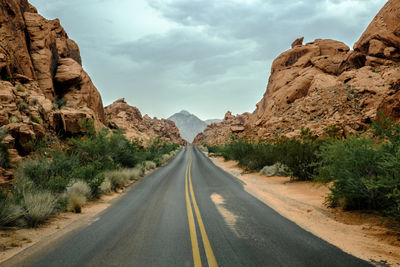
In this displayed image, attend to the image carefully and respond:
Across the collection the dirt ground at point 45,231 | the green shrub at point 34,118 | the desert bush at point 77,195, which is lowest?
the dirt ground at point 45,231

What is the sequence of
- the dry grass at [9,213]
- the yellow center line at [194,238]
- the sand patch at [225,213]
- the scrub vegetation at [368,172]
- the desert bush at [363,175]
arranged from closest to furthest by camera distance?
the yellow center line at [194,238], the scrub vegetation at [368,172], the dry grass at [9,213], the desert bush at [363,175], the sand patch at [225,213]

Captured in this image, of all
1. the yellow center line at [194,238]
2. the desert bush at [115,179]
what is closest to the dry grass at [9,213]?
the yellow center line at [194,238]

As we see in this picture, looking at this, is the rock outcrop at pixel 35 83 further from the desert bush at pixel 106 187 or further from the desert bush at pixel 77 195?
the desert bush at pixel 106 187

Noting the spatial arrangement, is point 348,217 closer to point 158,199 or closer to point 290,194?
point 290,194

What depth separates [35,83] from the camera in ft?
58.9

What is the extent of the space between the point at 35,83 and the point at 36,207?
52.0 ft

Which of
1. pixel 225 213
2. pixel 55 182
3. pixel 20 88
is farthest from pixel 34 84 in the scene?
pixel 225 213

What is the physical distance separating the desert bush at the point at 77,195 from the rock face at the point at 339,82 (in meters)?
18.2

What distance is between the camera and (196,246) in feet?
15.2

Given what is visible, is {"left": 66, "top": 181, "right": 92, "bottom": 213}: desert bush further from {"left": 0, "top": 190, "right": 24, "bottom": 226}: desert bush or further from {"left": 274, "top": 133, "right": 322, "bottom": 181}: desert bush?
{"left": 274, "top": 133, "right": 322, "bottom": 181}: desert bush

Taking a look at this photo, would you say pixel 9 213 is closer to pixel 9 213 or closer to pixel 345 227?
pixel 9 213

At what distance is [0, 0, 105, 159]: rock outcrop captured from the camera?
12.2m

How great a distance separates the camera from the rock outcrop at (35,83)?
12188 mm

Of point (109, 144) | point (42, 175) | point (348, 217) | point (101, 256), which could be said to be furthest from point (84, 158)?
point (348, 217)
